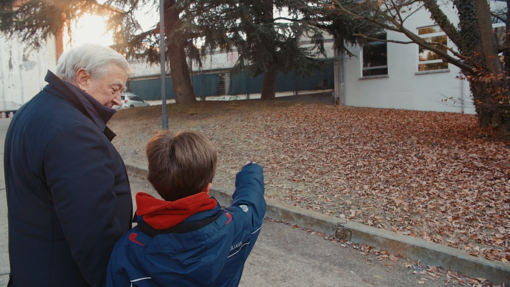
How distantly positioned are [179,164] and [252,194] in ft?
1.47

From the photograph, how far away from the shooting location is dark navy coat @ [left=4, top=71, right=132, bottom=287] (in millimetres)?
1447

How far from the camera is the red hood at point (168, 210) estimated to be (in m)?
1.49

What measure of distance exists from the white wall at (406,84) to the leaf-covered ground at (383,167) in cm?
473

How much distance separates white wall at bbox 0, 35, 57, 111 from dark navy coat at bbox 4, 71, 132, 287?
3217 centimetres

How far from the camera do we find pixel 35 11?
51.1ft

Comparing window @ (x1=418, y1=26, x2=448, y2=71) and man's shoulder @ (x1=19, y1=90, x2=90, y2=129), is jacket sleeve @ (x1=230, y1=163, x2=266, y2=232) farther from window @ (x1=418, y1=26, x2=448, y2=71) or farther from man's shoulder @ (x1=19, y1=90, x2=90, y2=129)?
window @ (x1=418, y1=26, x2=448, y2=71)

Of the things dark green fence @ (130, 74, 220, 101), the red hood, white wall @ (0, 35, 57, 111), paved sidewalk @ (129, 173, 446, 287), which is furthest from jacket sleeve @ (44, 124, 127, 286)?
white wall @ (0, 35, 57, 111)

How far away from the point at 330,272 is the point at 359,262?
439 millimetres

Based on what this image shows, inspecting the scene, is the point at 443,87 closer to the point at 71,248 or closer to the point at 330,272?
the point at 330,272

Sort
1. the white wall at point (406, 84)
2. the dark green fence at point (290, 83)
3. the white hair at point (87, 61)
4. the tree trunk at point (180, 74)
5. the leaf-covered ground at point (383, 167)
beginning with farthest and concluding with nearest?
the dark green fence at point (290, 83) < the tree trunk at point (180, 74) < the white wall at point (406, 84) < the leaf-covered ground at point (383, 167) < the white hair at point (87, 61)

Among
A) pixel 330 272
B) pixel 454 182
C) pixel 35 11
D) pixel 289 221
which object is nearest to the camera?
pixel 330 272

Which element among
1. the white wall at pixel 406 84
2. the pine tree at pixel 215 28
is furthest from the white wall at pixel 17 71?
the white wall at pixel 406 84

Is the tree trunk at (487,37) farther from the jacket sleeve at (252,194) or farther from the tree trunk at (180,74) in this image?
the tree trunk at (180,74)

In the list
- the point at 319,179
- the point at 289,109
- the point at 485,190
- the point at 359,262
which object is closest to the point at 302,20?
the point at 289,109
